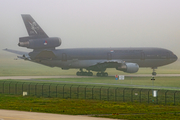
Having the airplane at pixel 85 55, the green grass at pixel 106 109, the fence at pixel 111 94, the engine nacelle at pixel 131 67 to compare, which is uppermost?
the airplane at pixel 85 55

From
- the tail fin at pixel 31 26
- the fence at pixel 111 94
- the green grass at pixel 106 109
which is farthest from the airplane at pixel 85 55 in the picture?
the green grass at pixel 106 109

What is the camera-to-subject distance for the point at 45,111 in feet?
120

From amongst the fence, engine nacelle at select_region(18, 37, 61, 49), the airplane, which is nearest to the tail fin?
the airplane

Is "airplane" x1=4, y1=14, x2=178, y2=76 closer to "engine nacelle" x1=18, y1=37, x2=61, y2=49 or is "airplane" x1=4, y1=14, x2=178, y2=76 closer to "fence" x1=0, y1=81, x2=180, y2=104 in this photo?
"engine nacelle" x1=18, y1=37, x2=61, y2=49

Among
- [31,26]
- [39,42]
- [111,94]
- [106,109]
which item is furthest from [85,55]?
[106,109]

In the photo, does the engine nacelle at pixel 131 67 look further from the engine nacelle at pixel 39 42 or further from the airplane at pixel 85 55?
the engine nacelle at pixel 39 42

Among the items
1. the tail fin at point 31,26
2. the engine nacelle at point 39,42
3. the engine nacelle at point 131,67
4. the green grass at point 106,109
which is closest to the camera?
the green grass at point 106,109

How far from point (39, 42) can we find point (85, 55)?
445 inches

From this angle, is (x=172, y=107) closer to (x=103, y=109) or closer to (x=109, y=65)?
(x=103, y=109)

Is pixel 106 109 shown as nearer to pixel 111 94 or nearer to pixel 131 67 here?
pixel 111 94

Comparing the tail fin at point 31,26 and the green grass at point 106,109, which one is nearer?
the green grass at point 106,109

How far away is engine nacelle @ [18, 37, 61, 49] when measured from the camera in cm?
7950

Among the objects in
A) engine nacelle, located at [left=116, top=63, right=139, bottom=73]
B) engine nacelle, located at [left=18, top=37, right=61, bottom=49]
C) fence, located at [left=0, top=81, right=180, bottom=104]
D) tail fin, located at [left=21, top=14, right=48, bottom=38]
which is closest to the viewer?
fence, located at [left=0, top=81, right=180, bottom=104]

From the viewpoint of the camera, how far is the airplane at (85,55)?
80.6 meters
